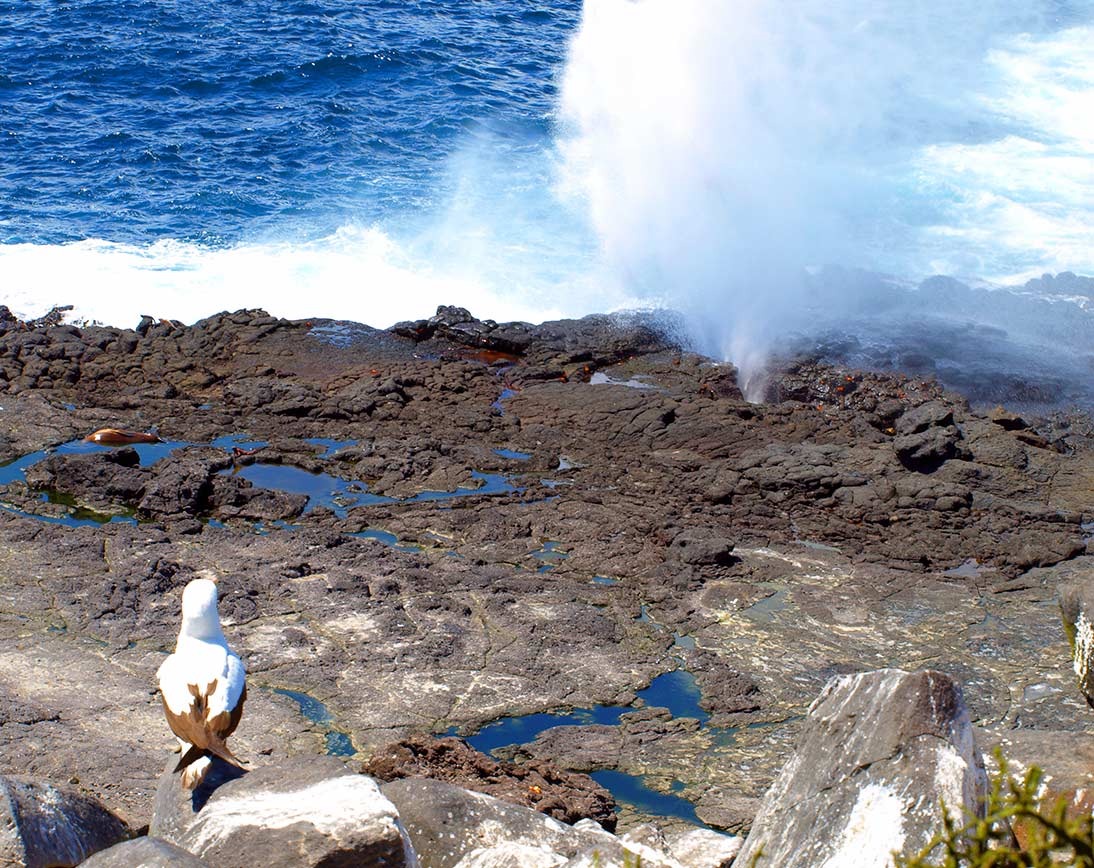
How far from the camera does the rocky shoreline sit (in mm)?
9750

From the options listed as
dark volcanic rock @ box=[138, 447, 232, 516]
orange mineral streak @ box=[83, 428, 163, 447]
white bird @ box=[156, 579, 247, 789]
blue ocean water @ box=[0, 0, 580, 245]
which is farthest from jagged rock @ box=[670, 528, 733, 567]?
blue ocean water @ box=[0, 0, 580, 245]

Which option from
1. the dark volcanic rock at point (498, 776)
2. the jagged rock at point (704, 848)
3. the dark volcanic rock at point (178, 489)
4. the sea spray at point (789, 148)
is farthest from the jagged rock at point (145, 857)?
the sea spray at point (789, 148)

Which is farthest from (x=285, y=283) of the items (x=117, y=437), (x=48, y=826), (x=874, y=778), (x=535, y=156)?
(x=874, y=778)

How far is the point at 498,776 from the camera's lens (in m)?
8.44

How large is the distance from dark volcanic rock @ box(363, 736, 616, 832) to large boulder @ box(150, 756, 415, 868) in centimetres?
262

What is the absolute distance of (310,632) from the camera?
35.7ft

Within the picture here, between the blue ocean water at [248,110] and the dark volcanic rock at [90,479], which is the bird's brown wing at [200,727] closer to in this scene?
the dark volcanic rock at [90,479]

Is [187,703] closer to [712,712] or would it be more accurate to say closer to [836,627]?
[712,712]

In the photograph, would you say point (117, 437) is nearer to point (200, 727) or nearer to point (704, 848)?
point (200, 727)

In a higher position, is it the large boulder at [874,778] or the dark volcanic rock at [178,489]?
the large boulder at [874,778]

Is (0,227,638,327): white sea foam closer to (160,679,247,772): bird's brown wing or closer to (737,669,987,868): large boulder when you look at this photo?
(160,679,247,772): bird's brown wing

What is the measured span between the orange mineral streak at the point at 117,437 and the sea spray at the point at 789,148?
26.1ft

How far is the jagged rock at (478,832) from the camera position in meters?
5.76

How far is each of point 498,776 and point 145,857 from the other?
12.8ft
